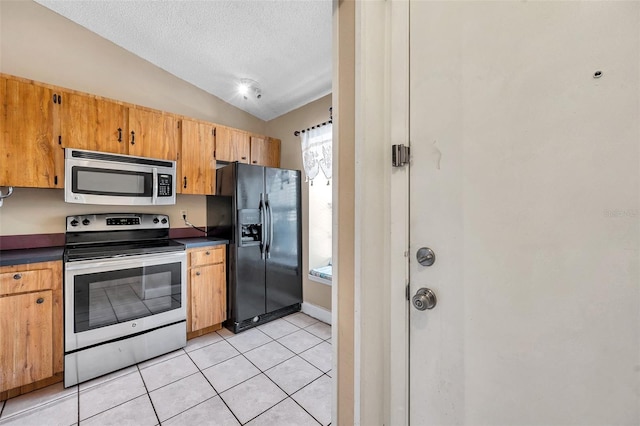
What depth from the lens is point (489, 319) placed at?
0.76 meters

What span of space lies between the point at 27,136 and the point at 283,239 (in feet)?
7.24

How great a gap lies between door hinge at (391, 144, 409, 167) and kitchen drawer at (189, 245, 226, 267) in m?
2.20

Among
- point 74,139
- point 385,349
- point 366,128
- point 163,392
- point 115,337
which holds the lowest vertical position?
point 163,392

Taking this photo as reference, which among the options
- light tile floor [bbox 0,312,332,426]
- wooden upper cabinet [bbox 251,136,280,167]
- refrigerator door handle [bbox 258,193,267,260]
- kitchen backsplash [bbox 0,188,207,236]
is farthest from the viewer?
wooden upper cabinet [bbox 251,136,280,167]

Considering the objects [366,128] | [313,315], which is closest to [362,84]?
[366,128]

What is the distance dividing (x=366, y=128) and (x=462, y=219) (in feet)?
1.41

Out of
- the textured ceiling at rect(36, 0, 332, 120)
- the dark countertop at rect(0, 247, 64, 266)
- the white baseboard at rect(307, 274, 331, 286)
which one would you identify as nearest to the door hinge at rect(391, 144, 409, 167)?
the textured ceiling at rect(36, 0, 332, 120)

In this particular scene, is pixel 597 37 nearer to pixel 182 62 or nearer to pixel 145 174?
pixel 145 174

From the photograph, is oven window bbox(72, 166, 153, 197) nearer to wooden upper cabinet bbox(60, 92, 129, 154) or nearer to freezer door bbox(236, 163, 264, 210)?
wooden upper cabinet bbox(60, 92, 129, 154)

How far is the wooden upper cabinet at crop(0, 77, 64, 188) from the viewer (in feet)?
5.91

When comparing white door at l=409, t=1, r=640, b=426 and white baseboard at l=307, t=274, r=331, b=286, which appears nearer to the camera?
white door at l=409, t=1, r=640, b=426

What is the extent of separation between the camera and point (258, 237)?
9.14 feet

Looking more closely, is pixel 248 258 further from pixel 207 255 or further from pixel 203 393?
pixel 203 393

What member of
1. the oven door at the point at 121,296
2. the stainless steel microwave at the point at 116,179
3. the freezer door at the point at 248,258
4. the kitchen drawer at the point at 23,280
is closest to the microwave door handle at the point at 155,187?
the stainless steel microwave at the point at 116,179
